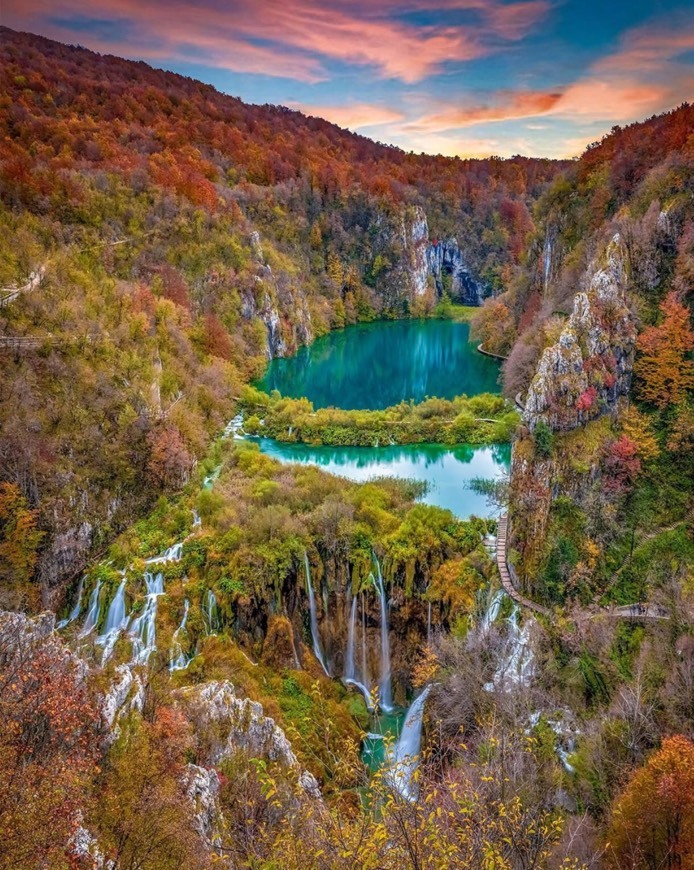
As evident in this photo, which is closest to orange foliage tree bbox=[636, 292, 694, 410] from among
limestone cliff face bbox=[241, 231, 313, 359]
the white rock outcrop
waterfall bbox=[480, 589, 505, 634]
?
waterfall bbox=[480, 589, 505, 634]

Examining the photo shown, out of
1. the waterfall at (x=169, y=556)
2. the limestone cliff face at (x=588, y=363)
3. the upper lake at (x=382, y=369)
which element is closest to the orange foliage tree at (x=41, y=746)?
the waterfall at (x=169, y=556)

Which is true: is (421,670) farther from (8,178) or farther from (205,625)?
(8,178)

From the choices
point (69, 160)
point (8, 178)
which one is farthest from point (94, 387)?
point (69, 160)

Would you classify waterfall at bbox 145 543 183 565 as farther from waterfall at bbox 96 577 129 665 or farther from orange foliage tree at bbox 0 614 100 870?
orange foliage tree at bbox 0 614 100 870

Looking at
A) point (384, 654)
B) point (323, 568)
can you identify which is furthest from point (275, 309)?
point (384, 654)

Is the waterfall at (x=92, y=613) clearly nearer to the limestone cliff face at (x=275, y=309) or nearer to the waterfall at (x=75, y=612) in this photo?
the waterfall at (x=75, y=612)
